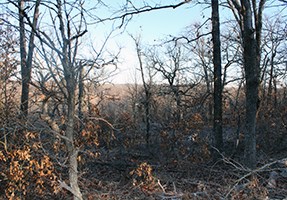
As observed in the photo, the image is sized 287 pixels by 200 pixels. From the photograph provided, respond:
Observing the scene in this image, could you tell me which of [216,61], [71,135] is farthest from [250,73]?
[71,135]

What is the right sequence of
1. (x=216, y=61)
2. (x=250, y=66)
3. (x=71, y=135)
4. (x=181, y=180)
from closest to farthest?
(x=71, y=135)
(x=250, y=66)
(x=181, y=180)
(x=216, y=61)

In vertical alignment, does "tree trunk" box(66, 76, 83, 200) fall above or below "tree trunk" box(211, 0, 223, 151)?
below

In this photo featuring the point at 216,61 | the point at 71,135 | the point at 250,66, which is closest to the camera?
the point at 71,135

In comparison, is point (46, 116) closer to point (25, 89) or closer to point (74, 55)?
point (74, 55)

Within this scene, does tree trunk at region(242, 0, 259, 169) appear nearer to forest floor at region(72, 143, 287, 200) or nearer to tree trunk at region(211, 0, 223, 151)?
forest floor at region(72, 143, 287, 200)

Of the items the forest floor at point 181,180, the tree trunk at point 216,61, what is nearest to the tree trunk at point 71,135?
the forest floor at point 181,180

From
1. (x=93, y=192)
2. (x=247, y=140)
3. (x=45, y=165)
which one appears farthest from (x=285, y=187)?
(x=45, y=165)

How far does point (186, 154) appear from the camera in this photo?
14.5 metres

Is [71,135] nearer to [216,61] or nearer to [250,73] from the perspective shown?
[250,73]

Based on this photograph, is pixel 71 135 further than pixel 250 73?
No

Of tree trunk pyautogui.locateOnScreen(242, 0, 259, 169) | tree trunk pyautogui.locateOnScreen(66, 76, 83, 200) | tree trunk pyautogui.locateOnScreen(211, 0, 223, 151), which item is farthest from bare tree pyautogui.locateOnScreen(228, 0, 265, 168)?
tree trunk pyautogui.locateOnScreen(66, 76, 83, 200)

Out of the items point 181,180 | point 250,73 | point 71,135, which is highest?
point 250,73

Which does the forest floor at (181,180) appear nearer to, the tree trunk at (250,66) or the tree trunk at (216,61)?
the tree trunk at (250,66)

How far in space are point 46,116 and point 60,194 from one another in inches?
101
